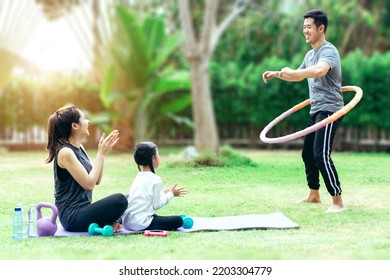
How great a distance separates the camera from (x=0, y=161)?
5324 mm

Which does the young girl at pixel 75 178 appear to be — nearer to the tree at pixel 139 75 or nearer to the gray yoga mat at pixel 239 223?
the gray yoga mat at pixel 239 223

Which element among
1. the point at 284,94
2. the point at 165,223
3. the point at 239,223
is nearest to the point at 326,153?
the point at 239,223

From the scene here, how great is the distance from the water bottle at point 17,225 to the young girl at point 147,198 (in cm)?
52

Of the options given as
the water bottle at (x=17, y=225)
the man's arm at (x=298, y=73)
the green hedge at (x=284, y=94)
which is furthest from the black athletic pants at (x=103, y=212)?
the green hedge at (x=284, y=94)

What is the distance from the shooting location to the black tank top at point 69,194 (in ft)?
12.0

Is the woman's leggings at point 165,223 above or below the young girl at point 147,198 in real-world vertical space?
below

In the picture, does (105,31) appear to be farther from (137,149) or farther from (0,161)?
(137,149)

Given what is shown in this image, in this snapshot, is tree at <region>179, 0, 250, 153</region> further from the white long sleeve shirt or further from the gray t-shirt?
the white long sleeve shirt

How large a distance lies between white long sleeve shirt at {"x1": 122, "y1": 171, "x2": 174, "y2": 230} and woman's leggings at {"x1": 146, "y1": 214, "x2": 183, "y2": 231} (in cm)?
3

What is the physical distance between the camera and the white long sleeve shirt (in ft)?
12.0

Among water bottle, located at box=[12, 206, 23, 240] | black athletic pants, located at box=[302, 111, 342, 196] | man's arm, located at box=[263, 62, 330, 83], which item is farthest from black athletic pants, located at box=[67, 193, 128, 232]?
black athletic pants, located at box=[302, 111, 342, 196]

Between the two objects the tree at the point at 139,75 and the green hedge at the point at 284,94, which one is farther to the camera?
the tree at the point at 139,75
